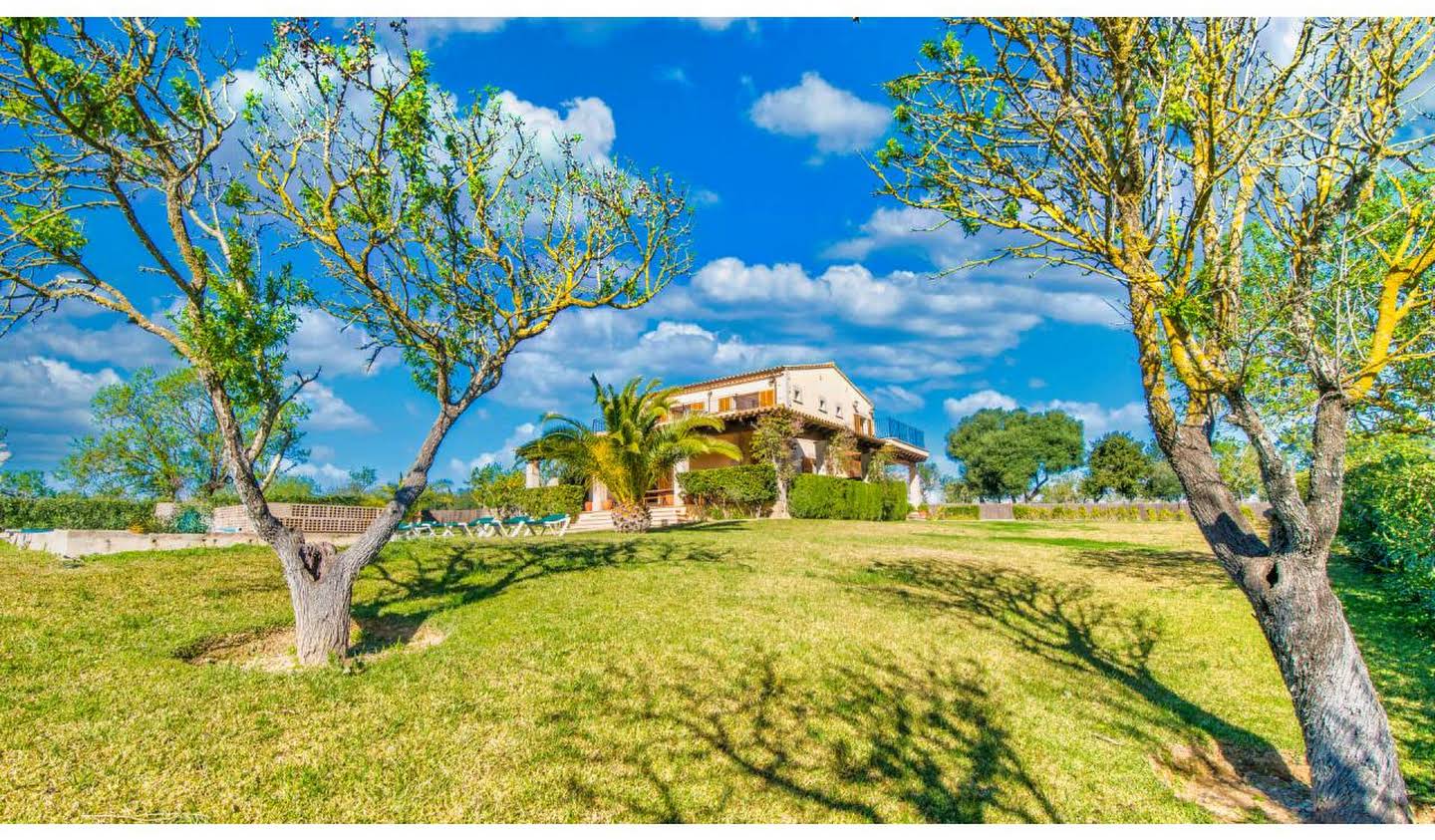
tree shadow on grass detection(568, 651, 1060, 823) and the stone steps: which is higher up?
the stone steps

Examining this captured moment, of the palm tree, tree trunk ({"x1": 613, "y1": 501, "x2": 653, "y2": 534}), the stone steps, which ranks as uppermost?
the palm tree

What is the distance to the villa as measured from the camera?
32.8 meters

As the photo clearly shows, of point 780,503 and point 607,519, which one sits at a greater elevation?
point 780,503

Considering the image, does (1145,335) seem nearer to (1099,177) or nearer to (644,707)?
(1099,177)

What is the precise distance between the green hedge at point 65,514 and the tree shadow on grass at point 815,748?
81.6ft

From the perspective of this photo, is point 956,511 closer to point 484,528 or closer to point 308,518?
point 484,528

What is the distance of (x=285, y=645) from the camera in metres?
7.36

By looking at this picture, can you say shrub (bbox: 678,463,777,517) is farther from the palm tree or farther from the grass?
the grass

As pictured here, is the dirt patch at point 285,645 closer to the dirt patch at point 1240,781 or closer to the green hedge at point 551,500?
the dirt patch at point 1240,781

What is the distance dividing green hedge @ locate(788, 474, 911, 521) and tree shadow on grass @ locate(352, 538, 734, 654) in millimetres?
13908

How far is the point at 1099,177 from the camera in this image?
6109 mm

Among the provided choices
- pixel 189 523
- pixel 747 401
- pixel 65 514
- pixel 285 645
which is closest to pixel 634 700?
pixel 285 645

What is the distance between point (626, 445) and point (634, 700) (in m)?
14.2

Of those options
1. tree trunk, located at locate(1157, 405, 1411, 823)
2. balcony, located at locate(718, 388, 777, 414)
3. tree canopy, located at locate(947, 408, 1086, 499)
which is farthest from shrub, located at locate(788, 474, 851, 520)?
tree canopy, located at locate(947, 408, 1086, 499)
